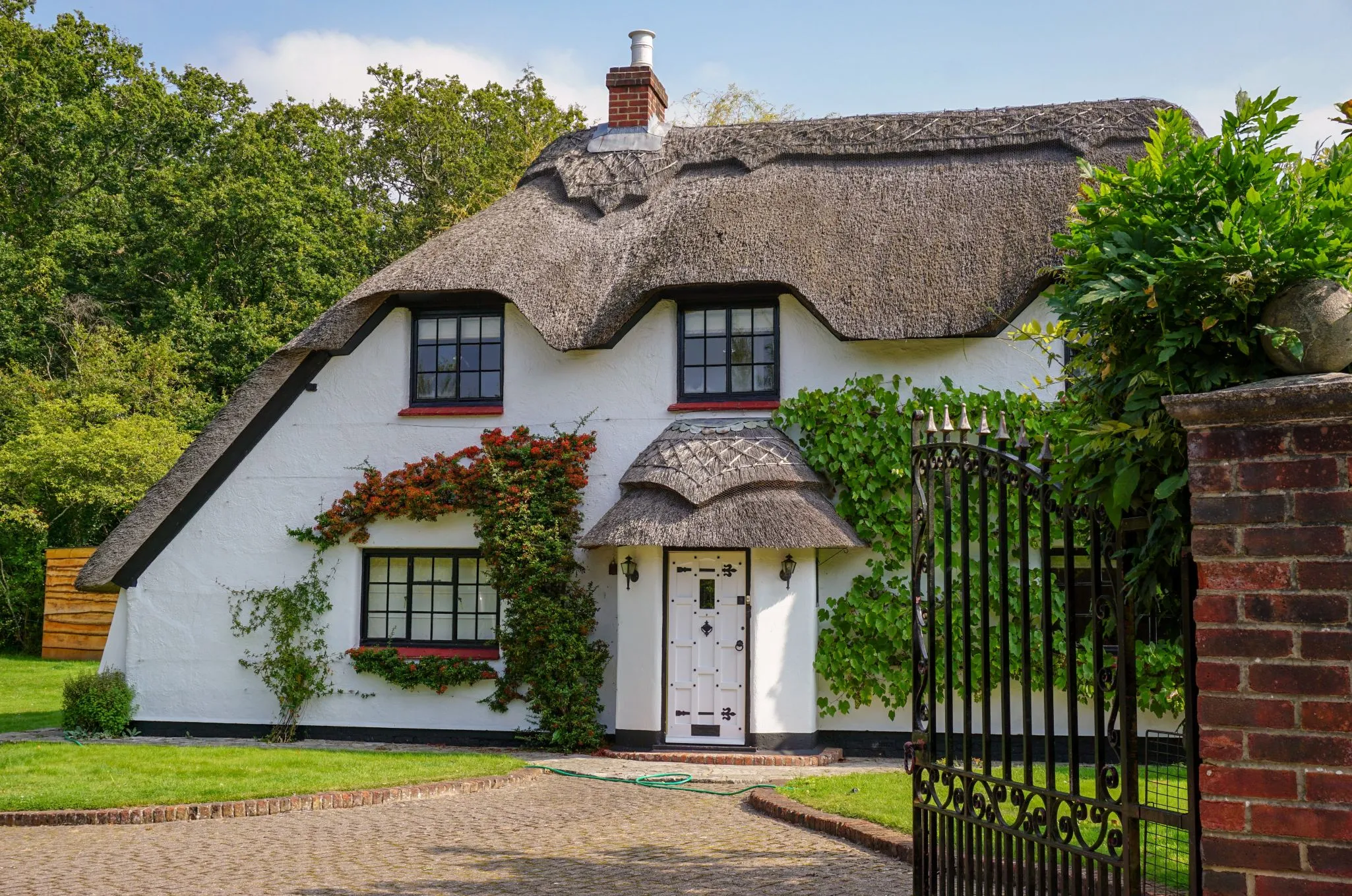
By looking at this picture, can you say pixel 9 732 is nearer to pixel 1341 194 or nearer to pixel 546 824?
pixel 546 824

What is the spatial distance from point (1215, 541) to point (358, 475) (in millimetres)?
11959

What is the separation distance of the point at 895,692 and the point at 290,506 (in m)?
7.17

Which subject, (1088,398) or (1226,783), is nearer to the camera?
(1226,783)

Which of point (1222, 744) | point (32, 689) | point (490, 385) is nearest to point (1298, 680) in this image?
point (1222, 744)

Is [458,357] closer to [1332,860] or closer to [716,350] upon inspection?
[716,350]

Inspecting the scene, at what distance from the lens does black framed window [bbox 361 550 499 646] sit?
13969 mm

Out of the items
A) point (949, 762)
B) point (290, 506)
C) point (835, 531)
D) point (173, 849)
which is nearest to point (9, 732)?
point (290, 506)

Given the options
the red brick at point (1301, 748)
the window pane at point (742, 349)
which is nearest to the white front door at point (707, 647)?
the window pane at point (742, 349)

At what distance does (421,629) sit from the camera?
46.2ft

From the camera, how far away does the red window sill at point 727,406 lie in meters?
13.5

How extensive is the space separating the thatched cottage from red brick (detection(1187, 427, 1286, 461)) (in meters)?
8.48

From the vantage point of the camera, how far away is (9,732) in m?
14.1

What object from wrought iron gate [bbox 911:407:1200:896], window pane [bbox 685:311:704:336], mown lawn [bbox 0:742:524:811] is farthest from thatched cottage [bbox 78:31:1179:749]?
wrought iron gate [bbox 911:407:1200:896]

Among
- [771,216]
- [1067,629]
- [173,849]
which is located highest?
[771,216]
